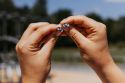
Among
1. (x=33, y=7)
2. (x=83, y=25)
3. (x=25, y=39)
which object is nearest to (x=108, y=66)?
(x=83, y=25)

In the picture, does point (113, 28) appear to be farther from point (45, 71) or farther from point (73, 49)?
point (45, 71)

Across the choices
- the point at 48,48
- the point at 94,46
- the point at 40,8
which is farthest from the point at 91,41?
the point at 40,8

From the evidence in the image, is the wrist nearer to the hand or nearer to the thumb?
the hand

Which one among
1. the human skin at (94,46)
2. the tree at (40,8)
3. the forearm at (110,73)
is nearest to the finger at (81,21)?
the human skin at (94,46)

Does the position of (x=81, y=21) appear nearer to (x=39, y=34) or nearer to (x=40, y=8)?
(x=39, y=34)

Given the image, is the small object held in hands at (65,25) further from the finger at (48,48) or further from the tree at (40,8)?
the tree at (40,8)

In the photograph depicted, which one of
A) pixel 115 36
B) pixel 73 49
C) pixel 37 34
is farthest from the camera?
pixel 115 36

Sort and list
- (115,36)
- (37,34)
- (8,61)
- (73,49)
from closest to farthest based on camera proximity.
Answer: (37,34), (8,61), (73,49), (115,36)
